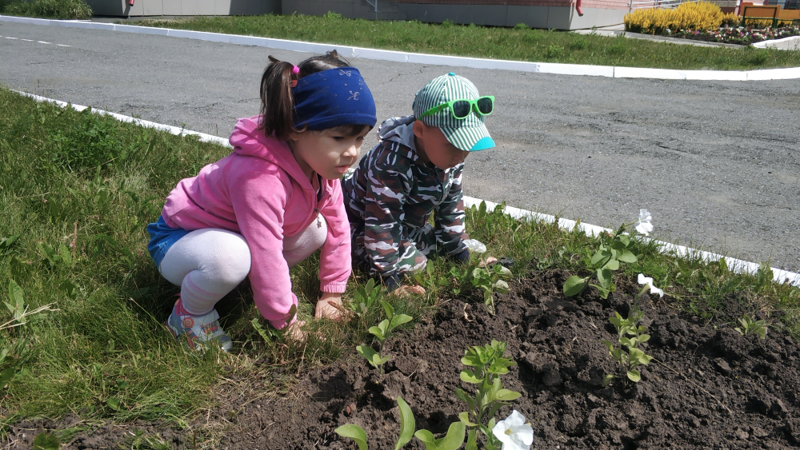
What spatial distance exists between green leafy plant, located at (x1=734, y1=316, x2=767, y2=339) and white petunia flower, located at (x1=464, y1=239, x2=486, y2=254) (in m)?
1.17

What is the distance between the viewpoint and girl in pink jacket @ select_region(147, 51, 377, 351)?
1.99 metres

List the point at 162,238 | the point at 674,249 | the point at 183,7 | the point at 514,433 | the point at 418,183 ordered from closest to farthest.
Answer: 1. the point at 514,433
2. the point at 162,238
3. the point at 418,183
4. the point at 674,249
5. the point at 183,7

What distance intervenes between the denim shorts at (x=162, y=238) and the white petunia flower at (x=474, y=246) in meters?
1.40

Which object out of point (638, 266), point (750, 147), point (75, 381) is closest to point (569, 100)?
point (750, 147)

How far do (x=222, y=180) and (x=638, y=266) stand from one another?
1.81m

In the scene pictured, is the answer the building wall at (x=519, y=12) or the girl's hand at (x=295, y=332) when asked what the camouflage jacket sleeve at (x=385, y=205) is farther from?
the building wall at (x=519, y=12)

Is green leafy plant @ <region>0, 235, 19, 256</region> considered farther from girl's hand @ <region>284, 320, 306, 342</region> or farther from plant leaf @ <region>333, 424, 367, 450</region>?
plant leaf @ <region>333, 424, 367, 450</region>

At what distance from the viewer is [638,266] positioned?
8.76ft

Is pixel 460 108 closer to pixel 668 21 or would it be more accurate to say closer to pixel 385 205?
pixel 385 205

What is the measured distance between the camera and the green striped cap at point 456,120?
2412 millimetres

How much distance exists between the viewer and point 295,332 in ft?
7.27

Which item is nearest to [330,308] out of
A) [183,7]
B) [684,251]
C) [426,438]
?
[426,438]

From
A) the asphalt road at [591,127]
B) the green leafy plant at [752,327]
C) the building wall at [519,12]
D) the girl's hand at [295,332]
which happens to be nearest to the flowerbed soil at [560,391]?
the green leafy plant at [752,327]

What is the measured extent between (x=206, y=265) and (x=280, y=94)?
0.63 m
